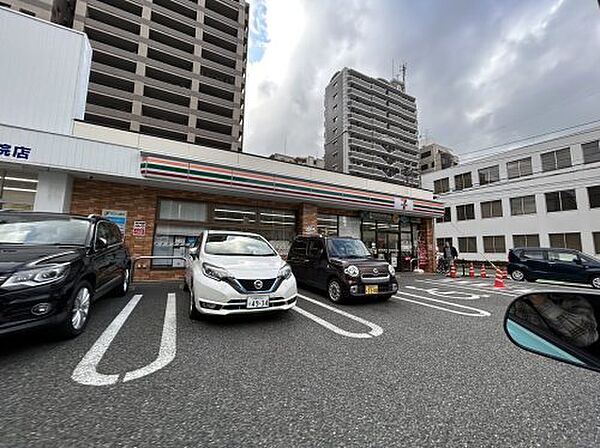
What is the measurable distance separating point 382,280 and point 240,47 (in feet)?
139

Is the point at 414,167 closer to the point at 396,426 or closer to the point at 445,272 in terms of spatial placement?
the point at 445,272

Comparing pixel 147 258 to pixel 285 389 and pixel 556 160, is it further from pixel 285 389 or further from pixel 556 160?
pixel 556 160

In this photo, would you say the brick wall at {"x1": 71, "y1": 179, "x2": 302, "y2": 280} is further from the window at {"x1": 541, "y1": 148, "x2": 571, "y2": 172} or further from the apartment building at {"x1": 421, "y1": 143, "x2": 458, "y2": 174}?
the apartment building at {"x1": 421, "y1": 143, "x2": 458, "y2": 174}

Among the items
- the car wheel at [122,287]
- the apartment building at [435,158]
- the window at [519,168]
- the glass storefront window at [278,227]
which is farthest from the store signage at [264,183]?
the apartment building at [435,158]

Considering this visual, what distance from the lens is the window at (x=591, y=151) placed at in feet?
67.7

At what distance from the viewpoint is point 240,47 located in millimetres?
37188

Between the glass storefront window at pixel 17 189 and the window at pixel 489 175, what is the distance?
111ft

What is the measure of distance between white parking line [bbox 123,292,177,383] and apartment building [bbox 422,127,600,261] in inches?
655

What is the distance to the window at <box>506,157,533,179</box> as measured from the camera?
24.7 meters

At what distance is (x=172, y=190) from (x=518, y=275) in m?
16.4

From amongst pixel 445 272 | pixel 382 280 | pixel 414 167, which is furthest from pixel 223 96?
pixel 414 167

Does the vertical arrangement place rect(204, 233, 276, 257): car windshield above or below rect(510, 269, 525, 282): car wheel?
above

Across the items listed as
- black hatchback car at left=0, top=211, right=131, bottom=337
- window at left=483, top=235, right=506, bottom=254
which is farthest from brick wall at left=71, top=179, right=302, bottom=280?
window at left=483, top=235, right=506, bottom=254

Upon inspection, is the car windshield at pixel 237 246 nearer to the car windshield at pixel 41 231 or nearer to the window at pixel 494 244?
the car windshield at pixel 41 231
